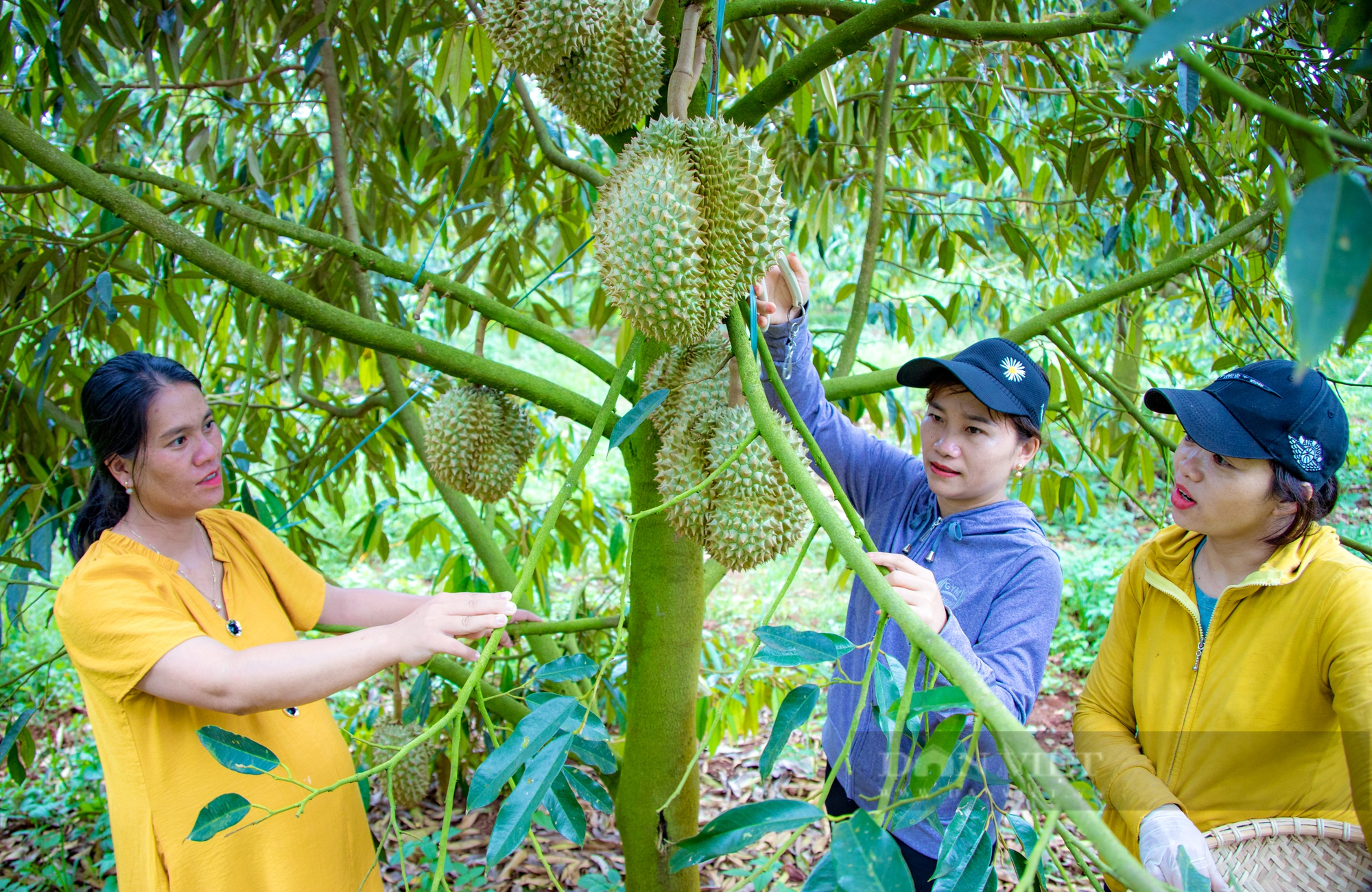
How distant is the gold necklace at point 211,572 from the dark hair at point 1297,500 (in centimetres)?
170

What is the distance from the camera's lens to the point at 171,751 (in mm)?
1249

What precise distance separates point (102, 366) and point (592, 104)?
954 millimetres

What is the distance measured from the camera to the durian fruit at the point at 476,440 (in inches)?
55.3

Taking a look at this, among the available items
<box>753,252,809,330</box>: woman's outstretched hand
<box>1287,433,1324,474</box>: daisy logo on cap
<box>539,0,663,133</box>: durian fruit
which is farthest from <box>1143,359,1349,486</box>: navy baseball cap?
<box>539,0,663,133</box>: durian fruit

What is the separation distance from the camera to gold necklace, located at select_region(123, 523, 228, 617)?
53.6 inches

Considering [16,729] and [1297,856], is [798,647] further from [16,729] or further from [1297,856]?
[16,729]

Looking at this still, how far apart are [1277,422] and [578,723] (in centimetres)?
115

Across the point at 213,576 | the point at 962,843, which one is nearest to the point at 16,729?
the point at 213,576

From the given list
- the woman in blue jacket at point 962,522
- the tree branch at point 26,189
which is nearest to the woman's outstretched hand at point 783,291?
the woman in blue jacket at point 962,522

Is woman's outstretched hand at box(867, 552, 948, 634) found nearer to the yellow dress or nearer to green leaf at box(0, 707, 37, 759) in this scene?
the yellow dress

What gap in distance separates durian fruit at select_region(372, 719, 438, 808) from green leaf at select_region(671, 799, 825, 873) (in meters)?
1.56

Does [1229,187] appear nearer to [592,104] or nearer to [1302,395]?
[1302,395]

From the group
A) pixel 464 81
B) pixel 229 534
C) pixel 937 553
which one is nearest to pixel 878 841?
pixel 937 553

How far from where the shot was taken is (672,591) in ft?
4.89
